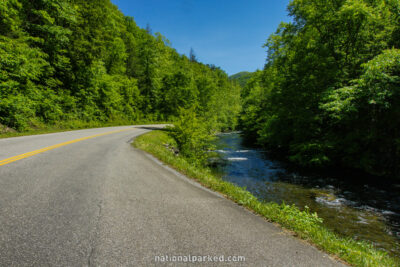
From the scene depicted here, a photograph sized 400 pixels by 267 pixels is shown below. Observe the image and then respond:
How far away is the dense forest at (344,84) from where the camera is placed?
11.3 meters

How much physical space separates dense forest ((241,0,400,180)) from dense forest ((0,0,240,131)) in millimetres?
8994

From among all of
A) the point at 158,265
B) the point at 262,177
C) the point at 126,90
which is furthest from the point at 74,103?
the point at 158,265

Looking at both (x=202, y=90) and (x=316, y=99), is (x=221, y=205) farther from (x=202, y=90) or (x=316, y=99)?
(x=202, y=90)

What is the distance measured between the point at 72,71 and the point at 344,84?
1033 inches

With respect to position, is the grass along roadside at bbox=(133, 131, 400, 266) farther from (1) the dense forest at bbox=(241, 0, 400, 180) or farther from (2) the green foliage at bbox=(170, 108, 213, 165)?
(1) the dense forest at bbox=(241, 0, 400, 180)

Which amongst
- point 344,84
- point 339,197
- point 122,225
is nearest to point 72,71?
point 122,225

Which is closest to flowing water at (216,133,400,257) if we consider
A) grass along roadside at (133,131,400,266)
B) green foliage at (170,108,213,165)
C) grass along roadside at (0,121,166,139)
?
green foliage at (170,108,213,165)

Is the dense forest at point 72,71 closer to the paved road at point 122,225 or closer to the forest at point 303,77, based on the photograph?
the forest at point 303,77

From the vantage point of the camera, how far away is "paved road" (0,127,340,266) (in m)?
2.33

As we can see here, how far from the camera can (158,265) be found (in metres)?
2.20

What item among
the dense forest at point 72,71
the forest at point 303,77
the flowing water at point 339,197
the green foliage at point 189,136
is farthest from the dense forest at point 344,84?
the dense forest at point 72,71

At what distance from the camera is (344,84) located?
14.4m

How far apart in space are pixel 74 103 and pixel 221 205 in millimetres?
23526

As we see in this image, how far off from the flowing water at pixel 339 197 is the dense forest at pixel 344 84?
246 cm
